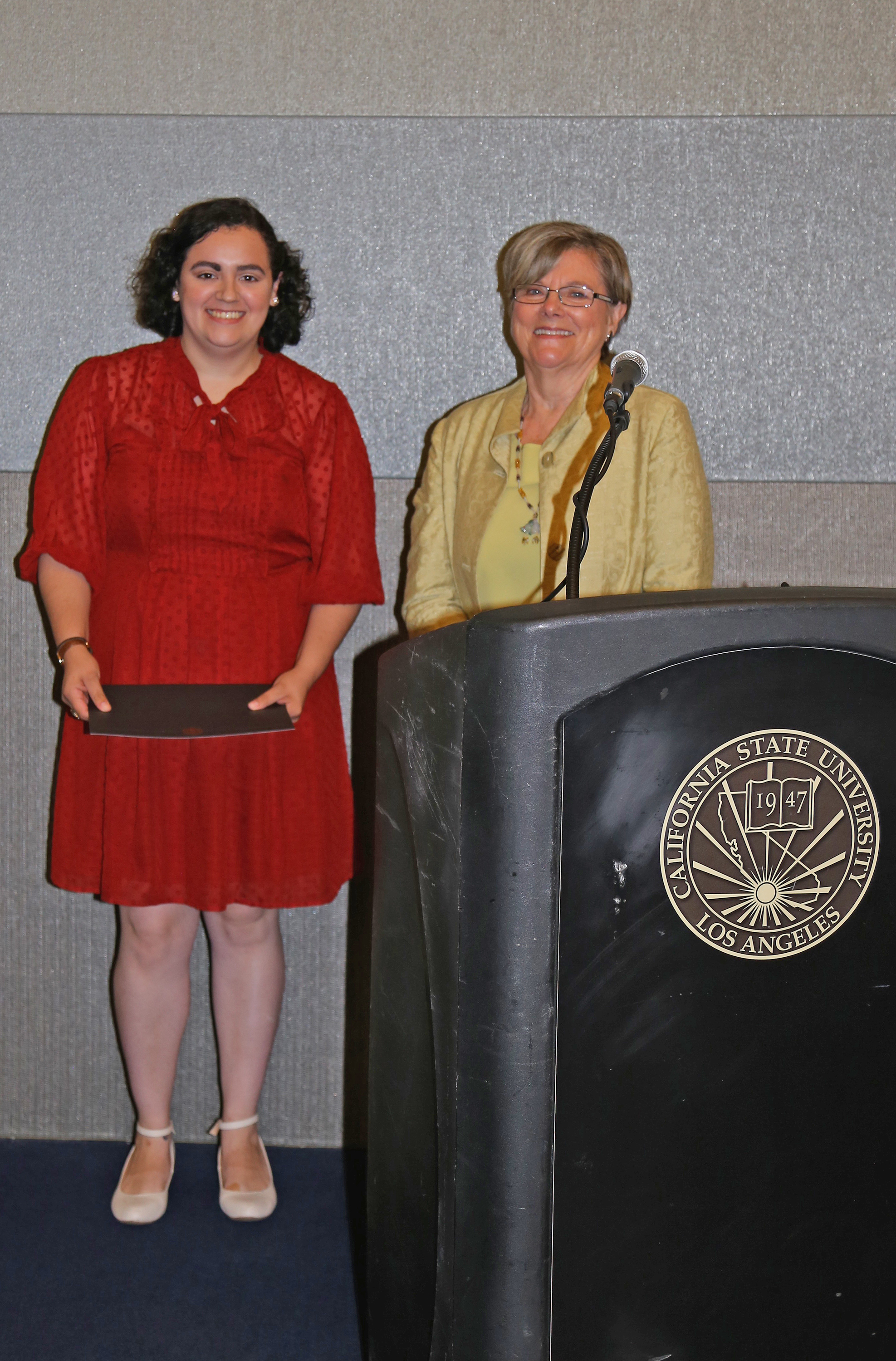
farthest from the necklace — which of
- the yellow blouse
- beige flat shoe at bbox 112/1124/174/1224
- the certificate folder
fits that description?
beige flat shoe at bbox 112/1124/174/1224

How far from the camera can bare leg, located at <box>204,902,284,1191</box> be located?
226 centimetres

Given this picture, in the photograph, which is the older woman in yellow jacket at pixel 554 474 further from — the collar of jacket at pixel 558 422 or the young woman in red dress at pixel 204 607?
the young woman in red dress at pixel 204 607

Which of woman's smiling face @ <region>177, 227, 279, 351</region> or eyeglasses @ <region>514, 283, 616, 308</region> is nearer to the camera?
eyeglasses @ <region>514, 283, 616, 308</region>

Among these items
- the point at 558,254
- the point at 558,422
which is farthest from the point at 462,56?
the point at 558,422

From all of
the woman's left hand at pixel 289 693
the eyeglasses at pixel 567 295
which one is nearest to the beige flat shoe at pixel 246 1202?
the woman's left hand at pixel 289 693

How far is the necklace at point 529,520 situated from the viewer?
201 centimetres

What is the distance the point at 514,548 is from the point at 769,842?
110 cm

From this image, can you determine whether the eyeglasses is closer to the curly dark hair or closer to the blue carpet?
the curly dark hair

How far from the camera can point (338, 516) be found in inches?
86.7

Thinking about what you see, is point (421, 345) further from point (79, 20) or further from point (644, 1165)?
point (644, 1165)

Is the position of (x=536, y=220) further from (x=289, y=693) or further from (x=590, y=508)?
(x=289, y=693)

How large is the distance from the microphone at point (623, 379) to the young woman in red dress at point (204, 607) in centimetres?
97

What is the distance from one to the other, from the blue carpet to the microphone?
4.67 feet

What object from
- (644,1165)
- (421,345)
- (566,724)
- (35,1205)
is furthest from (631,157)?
(35,1205)
